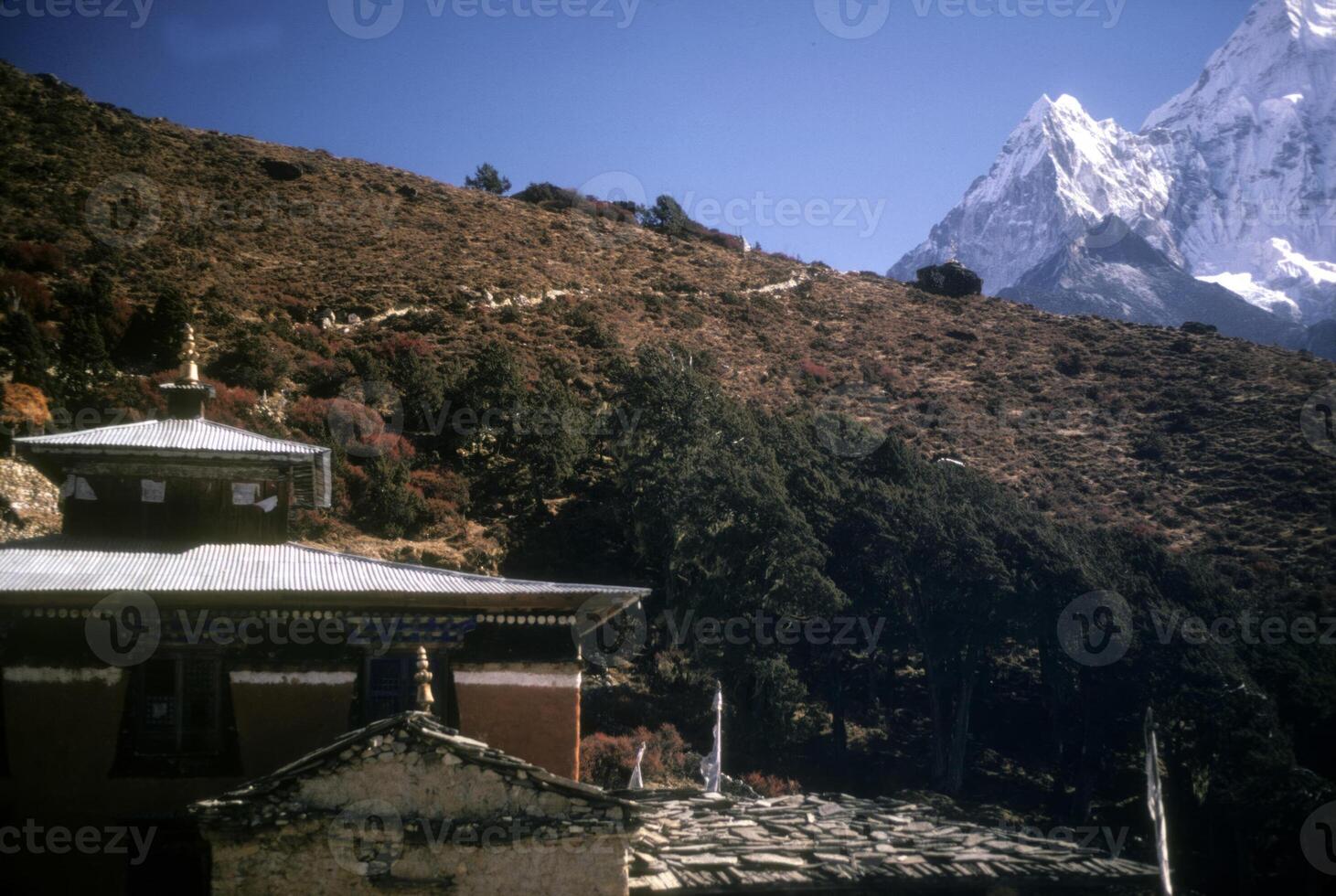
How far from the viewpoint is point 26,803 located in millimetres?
14188

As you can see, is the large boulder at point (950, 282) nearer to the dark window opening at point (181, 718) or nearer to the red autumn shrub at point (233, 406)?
the red autumn shrub at point (233, 406)

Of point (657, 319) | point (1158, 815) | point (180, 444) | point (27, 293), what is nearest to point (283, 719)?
point (180, 444)

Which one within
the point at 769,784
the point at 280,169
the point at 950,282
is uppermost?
the point at 280,169

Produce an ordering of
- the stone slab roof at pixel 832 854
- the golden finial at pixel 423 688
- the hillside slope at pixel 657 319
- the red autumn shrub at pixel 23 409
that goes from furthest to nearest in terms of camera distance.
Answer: the hillside slope at pixel 657 319 < the red autumn shrub at pixel 23 409 < the stone slab roof at pixel 832 854 < the golden finial at pixel 423 688

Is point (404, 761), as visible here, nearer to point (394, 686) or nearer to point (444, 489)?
point (394, 686)

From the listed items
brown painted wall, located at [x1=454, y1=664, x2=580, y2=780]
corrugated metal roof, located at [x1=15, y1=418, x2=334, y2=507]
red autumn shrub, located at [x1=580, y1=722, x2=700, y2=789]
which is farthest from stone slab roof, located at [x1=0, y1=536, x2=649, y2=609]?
red autumn shrub, located at [x1=580, y1=722, x2=700, y2=789]

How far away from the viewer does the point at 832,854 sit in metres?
16.6

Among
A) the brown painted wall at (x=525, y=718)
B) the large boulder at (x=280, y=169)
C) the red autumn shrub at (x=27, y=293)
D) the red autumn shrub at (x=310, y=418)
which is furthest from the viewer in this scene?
the large boulder at (x=280, y=169)

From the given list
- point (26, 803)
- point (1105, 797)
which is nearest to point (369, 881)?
point (26, 803)

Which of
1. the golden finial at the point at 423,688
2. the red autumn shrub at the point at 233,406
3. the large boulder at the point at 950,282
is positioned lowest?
the golden finial at the point at 423,688

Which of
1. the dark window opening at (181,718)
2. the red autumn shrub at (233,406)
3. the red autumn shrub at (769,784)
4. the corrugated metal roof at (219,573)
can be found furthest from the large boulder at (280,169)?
the dark window opening at (181,718)

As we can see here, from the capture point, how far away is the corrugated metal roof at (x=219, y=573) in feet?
48.2

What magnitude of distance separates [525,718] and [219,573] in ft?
16.6

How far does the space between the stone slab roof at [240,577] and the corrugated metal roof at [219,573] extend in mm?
13
